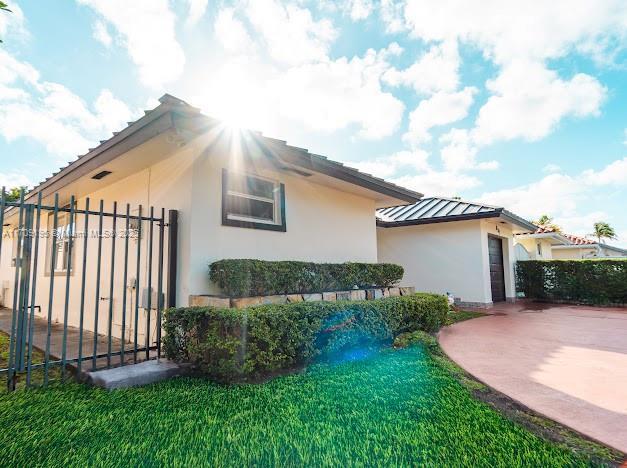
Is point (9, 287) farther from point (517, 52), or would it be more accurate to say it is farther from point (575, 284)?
point (575, 284)

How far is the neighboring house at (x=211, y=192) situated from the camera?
194 inches

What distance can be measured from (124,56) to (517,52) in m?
8.90

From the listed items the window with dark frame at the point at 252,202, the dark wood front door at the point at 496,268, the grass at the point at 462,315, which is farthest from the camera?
the dark wood front door at the point at 496,268

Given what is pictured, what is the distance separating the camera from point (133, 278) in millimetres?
5910

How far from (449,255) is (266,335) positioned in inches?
362

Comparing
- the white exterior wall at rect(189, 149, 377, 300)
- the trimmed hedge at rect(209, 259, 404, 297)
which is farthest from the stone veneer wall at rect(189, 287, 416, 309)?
the white exterior wall at rect(189, 149, 377, 300)

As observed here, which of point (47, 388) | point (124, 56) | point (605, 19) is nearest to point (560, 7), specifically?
point (605, 19)

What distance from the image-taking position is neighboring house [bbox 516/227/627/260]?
17562 mm

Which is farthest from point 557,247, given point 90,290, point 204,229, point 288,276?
point 90,290

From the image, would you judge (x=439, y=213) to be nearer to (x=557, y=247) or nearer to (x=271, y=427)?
(x=271, y=427)

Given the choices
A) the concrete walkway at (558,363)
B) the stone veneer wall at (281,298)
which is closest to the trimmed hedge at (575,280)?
the concrete walkway at (558,363)

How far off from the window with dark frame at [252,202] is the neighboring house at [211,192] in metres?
0.02

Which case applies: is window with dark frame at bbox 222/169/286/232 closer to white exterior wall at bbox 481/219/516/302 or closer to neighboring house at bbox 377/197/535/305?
neighboring house at bbox 377/197/535/305

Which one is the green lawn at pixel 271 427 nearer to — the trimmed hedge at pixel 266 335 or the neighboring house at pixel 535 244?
the trimmed hedge at pixel 266 335
